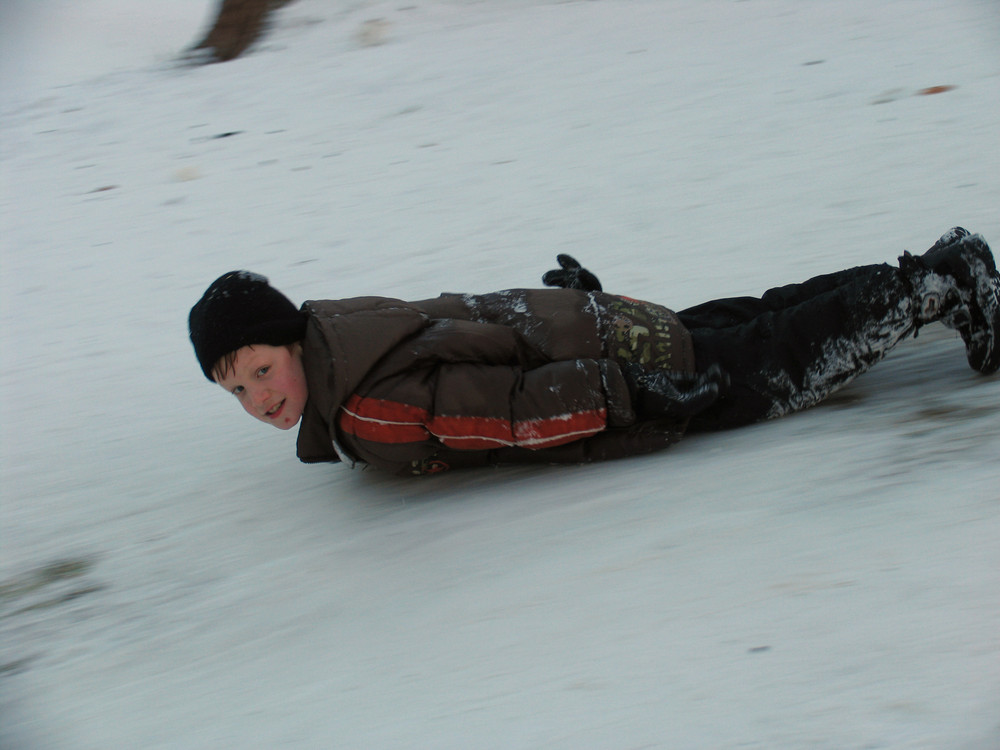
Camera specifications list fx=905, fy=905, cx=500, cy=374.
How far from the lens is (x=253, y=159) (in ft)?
14.3

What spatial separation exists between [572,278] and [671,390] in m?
0.55

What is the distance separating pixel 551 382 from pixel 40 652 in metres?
1.09

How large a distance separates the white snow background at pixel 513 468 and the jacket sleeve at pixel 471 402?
5.6 inches

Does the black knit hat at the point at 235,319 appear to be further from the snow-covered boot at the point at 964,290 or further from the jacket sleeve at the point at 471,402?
the snow-covered boot at the point at 964,290

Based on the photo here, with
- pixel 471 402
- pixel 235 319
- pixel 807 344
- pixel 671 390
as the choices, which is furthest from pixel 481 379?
pixel 807 344

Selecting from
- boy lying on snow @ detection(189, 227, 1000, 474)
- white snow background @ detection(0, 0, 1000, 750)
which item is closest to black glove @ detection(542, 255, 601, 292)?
boy lying on snow @ detection(189, 227, 1000, 474)

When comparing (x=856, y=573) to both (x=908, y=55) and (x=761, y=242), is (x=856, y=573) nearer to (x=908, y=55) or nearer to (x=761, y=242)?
(x=761, y=242)

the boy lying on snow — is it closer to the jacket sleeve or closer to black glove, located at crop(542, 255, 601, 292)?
the jacket sleeve

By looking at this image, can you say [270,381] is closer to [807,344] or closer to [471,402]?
[471,402]

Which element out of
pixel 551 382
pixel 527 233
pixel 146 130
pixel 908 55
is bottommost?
pixel 551 382

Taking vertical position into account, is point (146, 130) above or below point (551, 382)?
above

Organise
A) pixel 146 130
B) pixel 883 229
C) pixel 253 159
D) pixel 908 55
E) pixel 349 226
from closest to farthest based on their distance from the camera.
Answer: pixel 883 229
pixel 349 226
pixel 908 55
pixel 253 159
pixel 146 130

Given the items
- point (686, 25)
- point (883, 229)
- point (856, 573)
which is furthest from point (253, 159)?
point (856, 573)

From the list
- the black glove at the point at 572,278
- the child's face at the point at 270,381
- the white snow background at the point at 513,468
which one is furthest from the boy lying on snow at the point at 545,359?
the black glove at the point at 572,278
